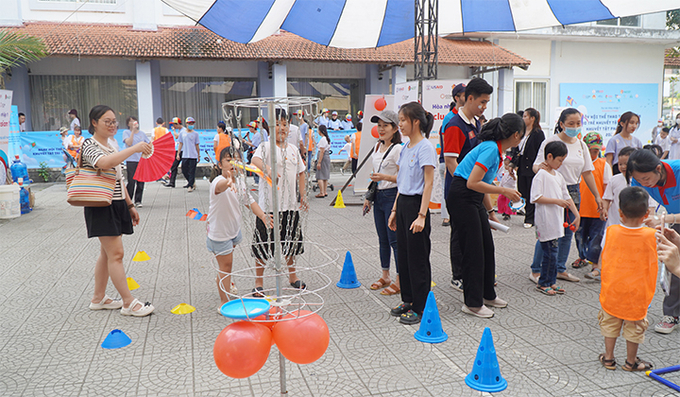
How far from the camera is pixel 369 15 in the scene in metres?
9.07

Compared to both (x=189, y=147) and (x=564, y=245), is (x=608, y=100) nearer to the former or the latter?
(x=189, y=147)

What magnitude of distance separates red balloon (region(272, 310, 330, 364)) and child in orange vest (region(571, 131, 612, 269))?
13.0ft

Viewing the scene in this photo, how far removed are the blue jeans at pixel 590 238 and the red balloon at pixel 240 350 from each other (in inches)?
168

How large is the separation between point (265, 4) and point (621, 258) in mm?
6018

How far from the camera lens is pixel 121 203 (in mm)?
4223

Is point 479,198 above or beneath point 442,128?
beneath

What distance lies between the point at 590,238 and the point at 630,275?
2.63 meters

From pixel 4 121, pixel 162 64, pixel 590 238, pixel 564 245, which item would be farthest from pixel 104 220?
pixel 162 64

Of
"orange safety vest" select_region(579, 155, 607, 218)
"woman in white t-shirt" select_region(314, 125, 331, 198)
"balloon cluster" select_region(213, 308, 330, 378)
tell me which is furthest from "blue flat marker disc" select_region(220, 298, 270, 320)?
"woman in white t-shirt" select_region(314, 125, 331, 198)

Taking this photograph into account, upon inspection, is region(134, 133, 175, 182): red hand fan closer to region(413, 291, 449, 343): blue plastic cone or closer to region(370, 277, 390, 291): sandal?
region(370, 277, 390, 291): sandal

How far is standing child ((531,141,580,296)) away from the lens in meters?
4.68

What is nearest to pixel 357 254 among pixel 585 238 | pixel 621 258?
pixel 585 238

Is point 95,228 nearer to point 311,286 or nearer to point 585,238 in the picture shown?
point 311,286

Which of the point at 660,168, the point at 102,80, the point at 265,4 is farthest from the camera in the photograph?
the point at 102,80
